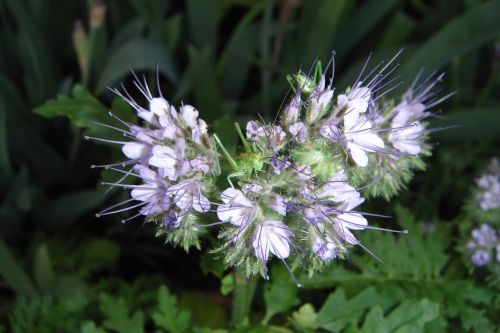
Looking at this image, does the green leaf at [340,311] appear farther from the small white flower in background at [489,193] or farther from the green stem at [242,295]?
the small white flower in background at [489,193]

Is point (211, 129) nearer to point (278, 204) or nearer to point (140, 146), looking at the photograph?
point (140, 146)

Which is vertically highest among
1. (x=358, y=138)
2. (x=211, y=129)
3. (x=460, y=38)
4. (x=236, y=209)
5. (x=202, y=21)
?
(x=202, y=21)

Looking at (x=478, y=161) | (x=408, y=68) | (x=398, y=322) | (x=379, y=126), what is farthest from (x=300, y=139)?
(x=478, y=161)

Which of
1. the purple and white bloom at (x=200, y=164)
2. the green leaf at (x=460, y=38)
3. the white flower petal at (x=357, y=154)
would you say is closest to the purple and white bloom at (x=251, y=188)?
the purple and white bloom at (x=200, y=164)

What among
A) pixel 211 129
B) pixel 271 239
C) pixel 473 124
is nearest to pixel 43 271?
pixel 211 129

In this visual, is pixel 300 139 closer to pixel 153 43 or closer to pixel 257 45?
pixel 153 43

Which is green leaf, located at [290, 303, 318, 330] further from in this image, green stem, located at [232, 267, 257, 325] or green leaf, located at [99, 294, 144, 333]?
green leaf, located at [99, 294, 144, 333]
